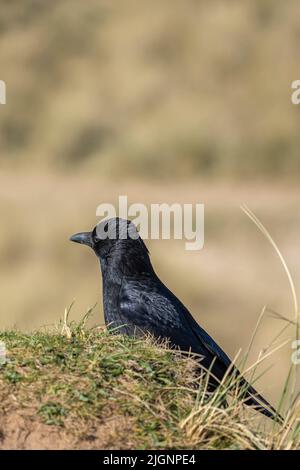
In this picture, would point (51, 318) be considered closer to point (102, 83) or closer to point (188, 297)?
point (188, 297)

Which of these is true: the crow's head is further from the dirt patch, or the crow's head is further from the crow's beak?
the dirt patch

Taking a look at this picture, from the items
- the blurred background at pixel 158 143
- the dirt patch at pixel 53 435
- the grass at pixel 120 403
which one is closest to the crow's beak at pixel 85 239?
the grass at pixel 120 403

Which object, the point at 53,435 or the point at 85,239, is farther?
the point at 85,239

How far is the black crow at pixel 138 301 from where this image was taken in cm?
737

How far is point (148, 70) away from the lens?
1690 inches

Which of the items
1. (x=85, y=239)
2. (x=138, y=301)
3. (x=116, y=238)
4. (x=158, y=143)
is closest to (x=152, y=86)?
(x=158, y=143)

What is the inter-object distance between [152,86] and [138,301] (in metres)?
34.3

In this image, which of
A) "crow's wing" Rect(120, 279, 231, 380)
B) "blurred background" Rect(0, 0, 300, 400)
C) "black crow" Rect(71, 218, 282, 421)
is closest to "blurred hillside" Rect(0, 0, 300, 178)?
"blurred background" Rect(0, 0, 300, 400)

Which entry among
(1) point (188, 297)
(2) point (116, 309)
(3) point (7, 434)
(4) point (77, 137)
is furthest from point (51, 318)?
(4) point (77, 137)

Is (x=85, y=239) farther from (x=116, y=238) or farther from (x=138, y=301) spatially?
(x=138, y=301)

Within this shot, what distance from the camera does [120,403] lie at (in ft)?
17.2

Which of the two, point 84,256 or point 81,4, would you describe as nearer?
point 84,256

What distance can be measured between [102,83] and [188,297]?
71.3 feet

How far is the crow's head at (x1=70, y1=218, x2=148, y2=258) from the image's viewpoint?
807 centimetres
